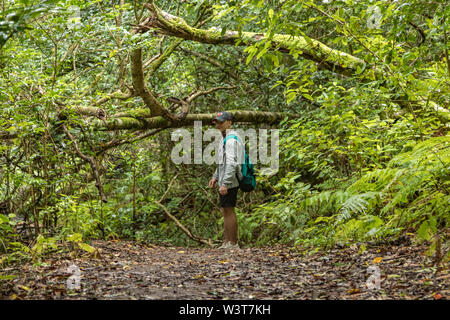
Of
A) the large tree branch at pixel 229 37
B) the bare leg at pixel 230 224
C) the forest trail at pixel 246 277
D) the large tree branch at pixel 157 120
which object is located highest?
the large tree branch at pixel 229 37

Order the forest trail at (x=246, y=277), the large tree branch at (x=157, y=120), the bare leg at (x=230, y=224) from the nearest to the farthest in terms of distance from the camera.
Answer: the forest trail at (x=246, y=277), the bare leg at (x=230, y=224), the large tree branch at (x=157, y=120)

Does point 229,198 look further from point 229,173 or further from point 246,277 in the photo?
point 246,277

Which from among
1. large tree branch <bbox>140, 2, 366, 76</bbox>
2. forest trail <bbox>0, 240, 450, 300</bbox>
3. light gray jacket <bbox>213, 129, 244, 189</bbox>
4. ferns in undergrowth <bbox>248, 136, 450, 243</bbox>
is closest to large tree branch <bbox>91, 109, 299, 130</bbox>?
large tree branch <bbox>140, 2, 366, 76</bbox>

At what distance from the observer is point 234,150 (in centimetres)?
693

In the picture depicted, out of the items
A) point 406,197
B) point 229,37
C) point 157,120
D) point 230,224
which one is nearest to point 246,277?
point 406,197

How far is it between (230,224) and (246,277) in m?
3.05

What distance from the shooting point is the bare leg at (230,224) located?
283 inches

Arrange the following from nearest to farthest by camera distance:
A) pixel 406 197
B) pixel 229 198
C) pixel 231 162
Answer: pixel 406 197 → pixel 231 162 → pixel 229 198

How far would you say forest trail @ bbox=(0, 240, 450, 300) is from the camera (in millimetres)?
3262

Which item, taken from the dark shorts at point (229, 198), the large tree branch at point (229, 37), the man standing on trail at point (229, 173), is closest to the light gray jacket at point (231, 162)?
the man standing on trail at point (229, 173)

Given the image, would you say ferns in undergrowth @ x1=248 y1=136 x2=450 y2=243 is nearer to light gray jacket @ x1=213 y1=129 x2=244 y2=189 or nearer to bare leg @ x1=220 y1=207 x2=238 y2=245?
light gray jacket @ x1=213 y1=129 x2=244 y2=189

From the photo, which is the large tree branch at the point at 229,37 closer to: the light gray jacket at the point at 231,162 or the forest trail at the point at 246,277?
the light gray jacket at the point at 231,162

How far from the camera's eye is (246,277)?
420 centimetres

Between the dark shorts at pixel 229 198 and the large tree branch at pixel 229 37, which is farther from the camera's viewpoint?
the dark shorts at pixel 229 198
